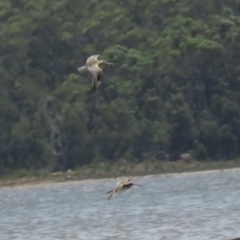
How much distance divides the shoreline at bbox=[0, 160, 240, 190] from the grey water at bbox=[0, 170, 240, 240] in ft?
4.27

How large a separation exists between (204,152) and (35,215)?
53.0ft

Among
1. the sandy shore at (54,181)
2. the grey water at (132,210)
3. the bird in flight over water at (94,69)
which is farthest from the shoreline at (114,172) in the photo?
the bird in flight over water at (94,69)

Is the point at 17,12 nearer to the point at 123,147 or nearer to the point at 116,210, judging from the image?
the point at 123,147

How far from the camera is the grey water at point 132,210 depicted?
2658 centimetres

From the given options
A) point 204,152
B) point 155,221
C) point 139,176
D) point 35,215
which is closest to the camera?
point 155,221

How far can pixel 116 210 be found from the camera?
32.9 m

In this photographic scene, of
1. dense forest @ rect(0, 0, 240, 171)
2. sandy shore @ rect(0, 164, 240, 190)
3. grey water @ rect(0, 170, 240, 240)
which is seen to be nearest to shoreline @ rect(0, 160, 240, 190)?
sandy shore @ rect(0, 164, 240, 190)

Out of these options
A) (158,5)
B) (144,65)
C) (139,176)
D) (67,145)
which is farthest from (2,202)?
(158,5)

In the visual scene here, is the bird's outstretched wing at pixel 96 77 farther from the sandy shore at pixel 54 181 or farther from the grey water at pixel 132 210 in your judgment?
the sandy shore at pixel 54 181

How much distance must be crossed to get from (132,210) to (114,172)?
1464cm

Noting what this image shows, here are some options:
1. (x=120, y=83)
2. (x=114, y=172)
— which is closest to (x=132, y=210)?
(x=114, y=172)

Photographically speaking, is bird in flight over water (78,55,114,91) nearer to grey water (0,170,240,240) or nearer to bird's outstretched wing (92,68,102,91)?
bird's outstretched wing (92,68,102,91)

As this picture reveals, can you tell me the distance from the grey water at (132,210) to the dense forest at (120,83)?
13.8ft

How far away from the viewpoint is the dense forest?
4850 centimetres
